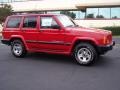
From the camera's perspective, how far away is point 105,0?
34.4 metres

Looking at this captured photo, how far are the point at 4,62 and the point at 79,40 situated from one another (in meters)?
3.16

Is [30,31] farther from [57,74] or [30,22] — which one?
[57,74]

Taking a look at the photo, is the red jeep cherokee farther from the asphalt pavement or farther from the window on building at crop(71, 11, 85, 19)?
the window on building at crop(71, 11, 85, 19)

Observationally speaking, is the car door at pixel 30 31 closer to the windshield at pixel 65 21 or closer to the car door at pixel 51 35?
the car door at pixel 51 35

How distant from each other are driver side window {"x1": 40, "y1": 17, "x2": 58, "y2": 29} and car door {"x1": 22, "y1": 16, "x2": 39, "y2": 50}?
27 centimetres

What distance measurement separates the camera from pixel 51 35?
402 inches

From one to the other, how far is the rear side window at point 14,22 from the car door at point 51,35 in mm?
1231

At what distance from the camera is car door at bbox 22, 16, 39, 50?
1073 centimetres

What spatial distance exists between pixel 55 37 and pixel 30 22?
1.47 meters

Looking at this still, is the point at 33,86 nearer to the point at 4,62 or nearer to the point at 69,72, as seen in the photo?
the point at 69,72

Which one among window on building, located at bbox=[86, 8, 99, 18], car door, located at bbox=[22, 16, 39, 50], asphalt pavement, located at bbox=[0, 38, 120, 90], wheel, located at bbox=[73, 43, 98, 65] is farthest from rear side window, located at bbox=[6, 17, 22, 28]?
window on building, located at bbox=[86, 8, 99, 18]

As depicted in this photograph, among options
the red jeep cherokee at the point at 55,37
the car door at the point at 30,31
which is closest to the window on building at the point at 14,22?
the red jeep cherokee at the point at 55,37

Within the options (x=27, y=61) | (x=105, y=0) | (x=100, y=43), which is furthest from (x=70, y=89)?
(x=105, y=0)

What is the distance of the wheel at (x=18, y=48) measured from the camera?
1129 centimetres
